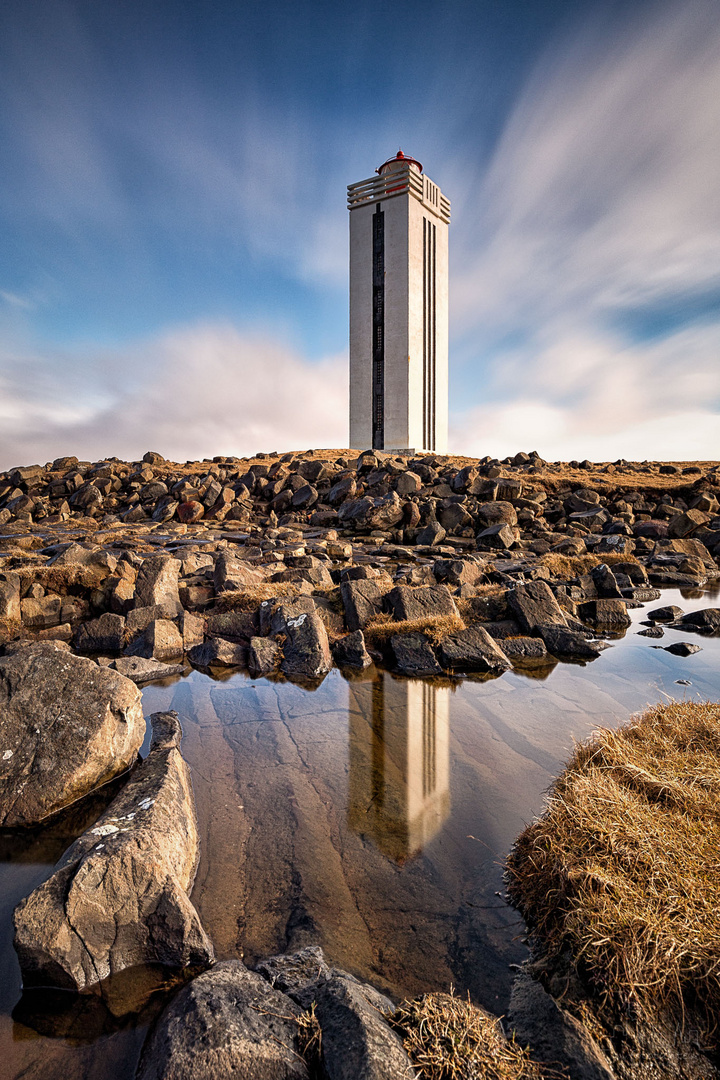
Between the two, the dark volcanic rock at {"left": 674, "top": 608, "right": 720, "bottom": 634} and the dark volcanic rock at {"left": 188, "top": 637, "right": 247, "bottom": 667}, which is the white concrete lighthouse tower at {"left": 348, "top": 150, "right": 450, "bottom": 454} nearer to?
the dark volcanic rock at {"left": 674, "top": 608, "right": 720, "bottom": 634}

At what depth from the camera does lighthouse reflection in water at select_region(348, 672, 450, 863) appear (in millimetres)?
4625

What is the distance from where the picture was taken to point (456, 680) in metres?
8.54

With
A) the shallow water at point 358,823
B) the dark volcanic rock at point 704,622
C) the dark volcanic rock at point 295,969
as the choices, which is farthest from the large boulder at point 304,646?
the dark volcanic rock at point 704,622

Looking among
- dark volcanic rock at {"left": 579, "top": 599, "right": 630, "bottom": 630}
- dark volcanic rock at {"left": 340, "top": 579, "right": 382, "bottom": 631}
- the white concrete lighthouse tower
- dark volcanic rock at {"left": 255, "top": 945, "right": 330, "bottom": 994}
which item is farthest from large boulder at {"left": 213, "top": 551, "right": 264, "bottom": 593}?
the white concrete lighthouse tower

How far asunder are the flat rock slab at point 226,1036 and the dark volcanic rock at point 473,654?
6.50 m

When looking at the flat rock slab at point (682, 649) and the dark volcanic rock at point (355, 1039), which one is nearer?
the dark volcanic rock at point (355, 1039)

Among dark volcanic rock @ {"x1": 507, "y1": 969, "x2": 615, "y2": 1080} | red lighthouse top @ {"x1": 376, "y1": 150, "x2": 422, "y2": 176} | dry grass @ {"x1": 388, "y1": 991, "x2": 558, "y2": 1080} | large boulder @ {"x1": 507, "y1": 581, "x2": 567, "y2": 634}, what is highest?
red lighthouse top @ {"x1": 376, "y1": 150, "x2": 422, "y2": 176}

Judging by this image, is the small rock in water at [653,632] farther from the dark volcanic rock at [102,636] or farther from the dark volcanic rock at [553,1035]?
the dark volcanic rock at [102,636]

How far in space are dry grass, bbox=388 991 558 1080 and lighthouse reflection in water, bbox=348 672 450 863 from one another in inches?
65.4

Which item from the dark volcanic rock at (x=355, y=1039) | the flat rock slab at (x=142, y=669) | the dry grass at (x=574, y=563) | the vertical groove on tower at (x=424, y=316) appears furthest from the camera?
the vertical groove on tower at (x=424, y=316)

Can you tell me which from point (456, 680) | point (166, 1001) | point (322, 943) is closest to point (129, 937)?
point (166, 1001)

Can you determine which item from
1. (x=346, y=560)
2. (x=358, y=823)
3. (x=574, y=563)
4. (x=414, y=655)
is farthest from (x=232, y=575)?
(x=574, y=563)

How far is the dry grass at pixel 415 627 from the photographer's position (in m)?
9.47

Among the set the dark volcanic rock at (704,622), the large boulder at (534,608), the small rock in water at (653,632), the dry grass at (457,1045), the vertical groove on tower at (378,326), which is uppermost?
the vertical groove on tower at (378,326)
